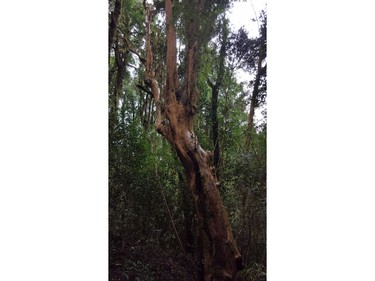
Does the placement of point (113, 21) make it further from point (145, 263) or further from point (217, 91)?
point (145, 263)

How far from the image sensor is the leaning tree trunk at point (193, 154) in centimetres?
289

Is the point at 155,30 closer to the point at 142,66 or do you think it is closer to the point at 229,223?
the point at 142,66

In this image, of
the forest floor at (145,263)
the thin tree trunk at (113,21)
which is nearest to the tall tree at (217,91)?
the forest floor at (145,263)

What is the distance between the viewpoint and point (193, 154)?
9.80ft

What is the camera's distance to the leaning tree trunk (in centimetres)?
289

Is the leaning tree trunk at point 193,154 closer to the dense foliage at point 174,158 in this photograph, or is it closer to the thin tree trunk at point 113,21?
the dense foliage at point 174,158

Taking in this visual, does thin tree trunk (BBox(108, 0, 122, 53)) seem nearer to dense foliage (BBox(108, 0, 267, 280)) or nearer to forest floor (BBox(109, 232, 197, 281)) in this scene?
dense foliage (BBox(108, 0, 267, 280))

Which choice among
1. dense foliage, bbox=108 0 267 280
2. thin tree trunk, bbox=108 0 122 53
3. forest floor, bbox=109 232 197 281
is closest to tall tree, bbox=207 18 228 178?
dense foliage, bbox=108 0 267 280

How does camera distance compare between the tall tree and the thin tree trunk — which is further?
the thin tree trunk

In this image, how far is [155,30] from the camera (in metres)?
3.13

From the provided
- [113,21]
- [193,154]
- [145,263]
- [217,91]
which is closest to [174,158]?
[193,154]

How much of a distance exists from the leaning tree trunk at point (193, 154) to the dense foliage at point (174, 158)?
0.04 meters

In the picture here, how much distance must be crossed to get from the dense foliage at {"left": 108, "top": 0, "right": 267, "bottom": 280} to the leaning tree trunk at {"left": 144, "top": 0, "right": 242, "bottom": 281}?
4 cm
